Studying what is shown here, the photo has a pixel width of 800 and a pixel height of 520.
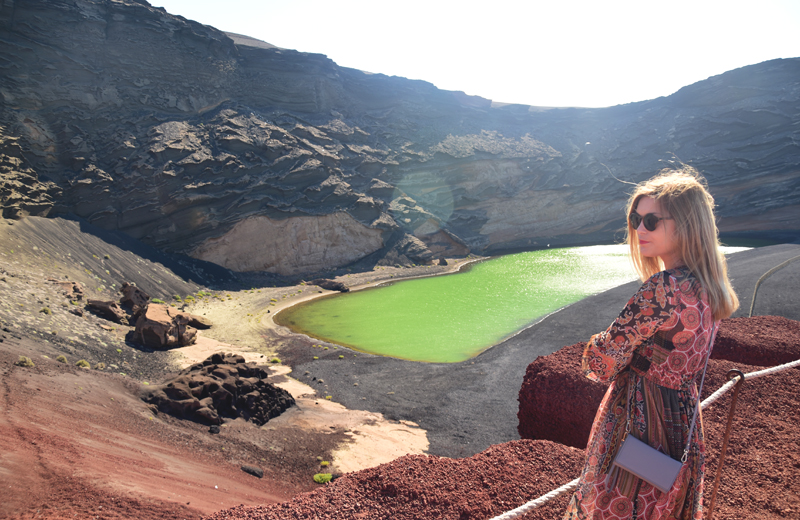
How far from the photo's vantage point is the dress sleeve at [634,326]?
79.3 inches

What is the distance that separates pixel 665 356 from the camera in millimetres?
2049

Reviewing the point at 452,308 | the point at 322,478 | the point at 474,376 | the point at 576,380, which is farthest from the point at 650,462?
the point at 452,308

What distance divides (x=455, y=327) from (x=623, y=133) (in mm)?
45100

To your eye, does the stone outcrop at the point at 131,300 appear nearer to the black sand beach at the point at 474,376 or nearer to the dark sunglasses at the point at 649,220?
the black sand beach at the point at 474,376

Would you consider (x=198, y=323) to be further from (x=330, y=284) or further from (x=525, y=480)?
(x=525, y=480)

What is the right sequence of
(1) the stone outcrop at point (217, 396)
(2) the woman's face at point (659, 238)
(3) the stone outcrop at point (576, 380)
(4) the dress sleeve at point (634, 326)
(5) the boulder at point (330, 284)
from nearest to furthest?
(4) the dress sleeve at point (634, 326)
(2) the woman's face at point (659, 238)
(3) the stone outcrop at point (576, 380)
(1) the stone outcrop at point (217, 396)
(5) the boulder at point (330, 284)

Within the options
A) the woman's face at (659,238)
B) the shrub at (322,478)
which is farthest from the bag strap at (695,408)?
the shrub at (322,478)

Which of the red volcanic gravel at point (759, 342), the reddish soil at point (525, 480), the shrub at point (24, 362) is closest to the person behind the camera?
the reddish soil at point (525, 480)

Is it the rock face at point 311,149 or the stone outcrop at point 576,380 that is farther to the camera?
the rock face at point 311,149

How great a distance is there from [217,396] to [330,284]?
61.6ft

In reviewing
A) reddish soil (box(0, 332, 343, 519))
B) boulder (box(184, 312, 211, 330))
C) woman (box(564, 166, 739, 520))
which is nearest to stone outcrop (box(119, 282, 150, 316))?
boulder (box(184, 312, 211, 330))

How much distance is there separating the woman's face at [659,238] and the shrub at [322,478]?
7.30m

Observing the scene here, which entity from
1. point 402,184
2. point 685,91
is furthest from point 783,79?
point 402,184

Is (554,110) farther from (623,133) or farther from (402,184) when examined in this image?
(402,184)
